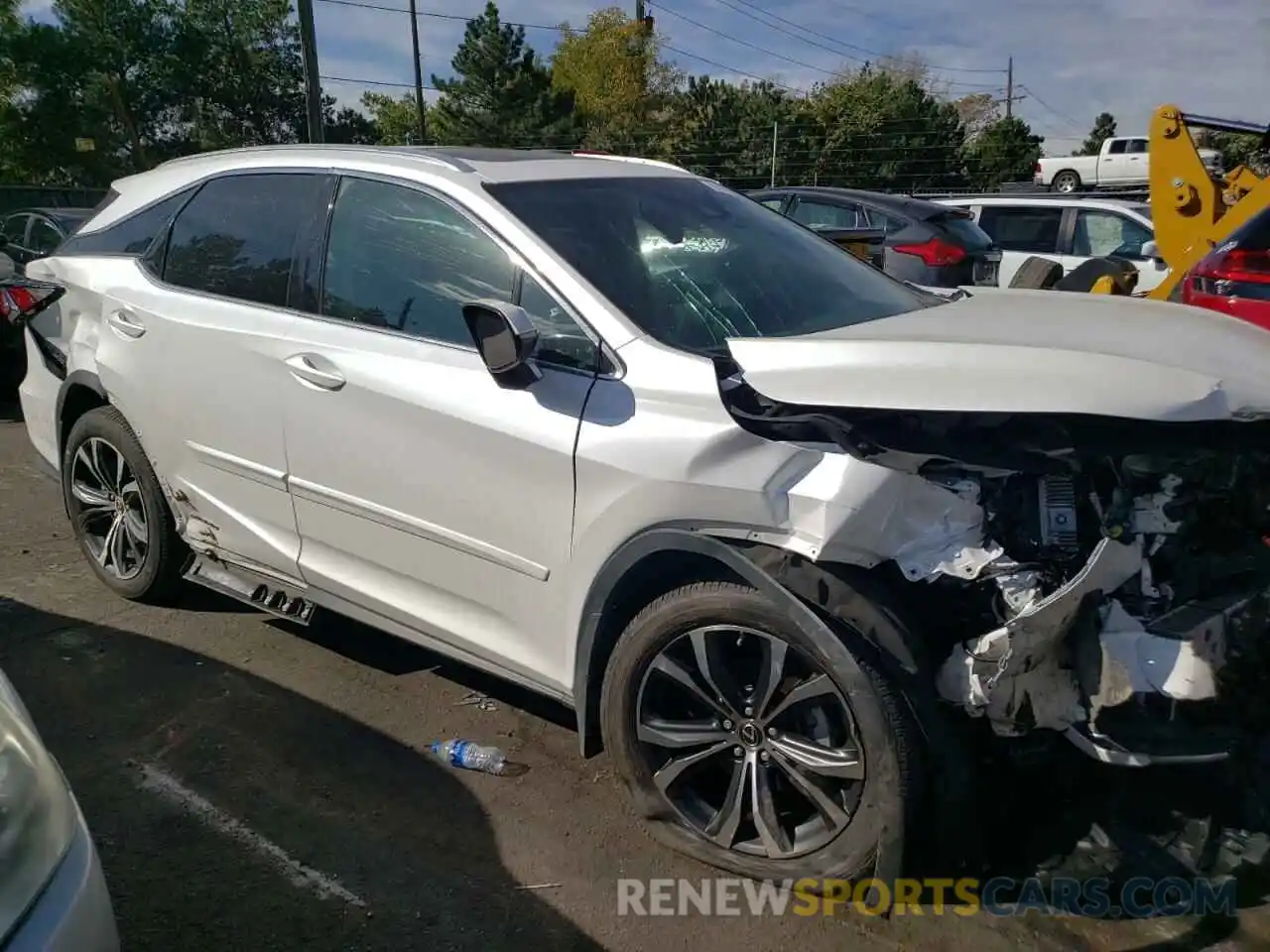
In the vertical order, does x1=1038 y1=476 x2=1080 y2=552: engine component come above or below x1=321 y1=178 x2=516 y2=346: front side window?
below

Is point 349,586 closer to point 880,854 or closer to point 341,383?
point 341,383

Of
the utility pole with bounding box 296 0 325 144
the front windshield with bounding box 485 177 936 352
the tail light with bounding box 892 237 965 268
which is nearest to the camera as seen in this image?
the front windshield with bounding box 485 177 936 352

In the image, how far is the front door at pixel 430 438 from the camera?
289 cm

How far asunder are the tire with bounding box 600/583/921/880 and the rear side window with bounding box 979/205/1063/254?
9475mm

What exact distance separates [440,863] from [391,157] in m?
2.23

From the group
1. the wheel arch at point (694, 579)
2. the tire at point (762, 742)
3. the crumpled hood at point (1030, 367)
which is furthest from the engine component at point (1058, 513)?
the tire at point (762, 742)

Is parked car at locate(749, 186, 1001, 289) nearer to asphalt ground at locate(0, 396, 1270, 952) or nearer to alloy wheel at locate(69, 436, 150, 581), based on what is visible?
alloy wheel at locate(69, 436, 150, 581)

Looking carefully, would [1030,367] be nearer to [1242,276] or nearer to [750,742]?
A: [750,742]

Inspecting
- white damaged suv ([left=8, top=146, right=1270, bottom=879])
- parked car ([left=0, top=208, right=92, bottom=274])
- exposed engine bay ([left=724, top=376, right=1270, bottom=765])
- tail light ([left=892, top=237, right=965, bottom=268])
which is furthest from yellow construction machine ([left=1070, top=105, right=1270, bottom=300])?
parked car ([left=0, top=208, right=92, bottom=274])

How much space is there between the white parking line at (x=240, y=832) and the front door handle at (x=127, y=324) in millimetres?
1681

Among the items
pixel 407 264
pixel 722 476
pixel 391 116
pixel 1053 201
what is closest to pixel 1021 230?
pixel 1053 201

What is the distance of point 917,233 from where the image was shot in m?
9.62

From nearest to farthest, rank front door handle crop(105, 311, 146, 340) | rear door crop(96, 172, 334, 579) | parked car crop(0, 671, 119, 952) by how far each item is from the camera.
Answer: parked car crop(0, 671, 119, 952), rear door crop(96, 172, 334, 579), front door handle crop(105, 311, 146, 340)

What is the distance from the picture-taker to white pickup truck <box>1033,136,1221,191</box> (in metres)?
31.8
